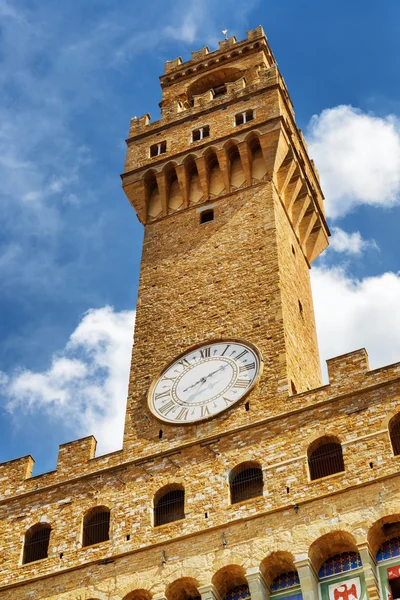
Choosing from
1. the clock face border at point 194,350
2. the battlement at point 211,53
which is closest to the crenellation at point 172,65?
the battlement at point 211,53

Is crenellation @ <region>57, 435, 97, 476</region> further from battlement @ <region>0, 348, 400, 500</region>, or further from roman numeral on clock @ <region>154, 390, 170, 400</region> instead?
roman numeral on clock @ <region>154, 390, 170, 400</region>

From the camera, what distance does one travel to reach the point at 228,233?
29.5 metres

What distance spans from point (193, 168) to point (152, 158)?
147 centimetres

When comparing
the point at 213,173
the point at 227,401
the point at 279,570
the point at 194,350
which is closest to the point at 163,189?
the point at 213,173

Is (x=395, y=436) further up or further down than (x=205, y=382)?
A: further down

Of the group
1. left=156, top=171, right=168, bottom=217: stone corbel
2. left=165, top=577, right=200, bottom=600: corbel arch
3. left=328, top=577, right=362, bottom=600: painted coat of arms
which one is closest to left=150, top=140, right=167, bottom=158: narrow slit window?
Answer: left=156, top=171, right=168, bottom=217: stone corbel

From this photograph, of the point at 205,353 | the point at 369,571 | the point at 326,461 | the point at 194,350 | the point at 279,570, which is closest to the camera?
the point at 369,571

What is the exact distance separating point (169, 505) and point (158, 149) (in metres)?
13.6

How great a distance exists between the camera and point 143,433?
2516cm

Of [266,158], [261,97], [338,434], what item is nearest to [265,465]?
[338,434]

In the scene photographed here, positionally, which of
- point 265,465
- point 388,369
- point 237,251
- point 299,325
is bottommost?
point 265,465

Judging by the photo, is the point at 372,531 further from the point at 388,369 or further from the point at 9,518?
the point at 9,518

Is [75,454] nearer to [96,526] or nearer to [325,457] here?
[96,526]

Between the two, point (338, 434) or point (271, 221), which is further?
point (271, 221)
